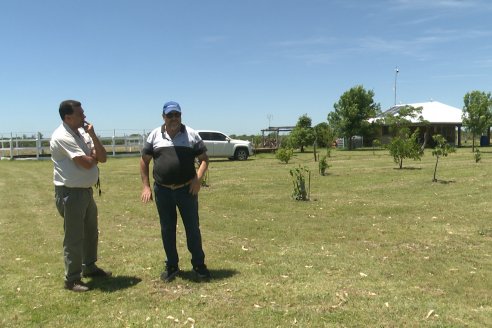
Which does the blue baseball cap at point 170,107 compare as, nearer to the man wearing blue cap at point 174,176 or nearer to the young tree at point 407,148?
the man wearing blue cap at point 174,176

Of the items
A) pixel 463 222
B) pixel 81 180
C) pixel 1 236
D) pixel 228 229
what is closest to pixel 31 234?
pixel 1 236

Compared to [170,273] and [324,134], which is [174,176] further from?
[324,134]

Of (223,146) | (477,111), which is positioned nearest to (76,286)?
(223,146)

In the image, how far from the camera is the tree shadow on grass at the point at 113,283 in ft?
16.2

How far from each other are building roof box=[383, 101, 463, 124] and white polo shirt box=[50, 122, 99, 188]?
38.5 m

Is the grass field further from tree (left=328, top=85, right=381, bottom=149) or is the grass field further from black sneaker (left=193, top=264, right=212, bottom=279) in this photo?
tree (left=328, top=85, right=381, bottom=149)

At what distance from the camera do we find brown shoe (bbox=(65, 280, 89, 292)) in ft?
15.9

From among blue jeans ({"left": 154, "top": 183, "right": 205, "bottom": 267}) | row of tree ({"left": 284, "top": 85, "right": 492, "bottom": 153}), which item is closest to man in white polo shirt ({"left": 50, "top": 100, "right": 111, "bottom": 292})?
blue jeans ({"left": 154, "top": 183, "right": 205, "bottom": 267})

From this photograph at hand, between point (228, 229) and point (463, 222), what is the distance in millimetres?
3882

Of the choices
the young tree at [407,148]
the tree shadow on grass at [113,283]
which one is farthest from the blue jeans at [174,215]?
the young tree at [407,148]

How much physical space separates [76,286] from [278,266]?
7.21 ft

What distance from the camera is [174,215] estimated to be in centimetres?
506

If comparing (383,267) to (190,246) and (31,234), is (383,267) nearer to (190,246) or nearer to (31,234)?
(190,246)

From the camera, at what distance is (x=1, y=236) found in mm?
7570
